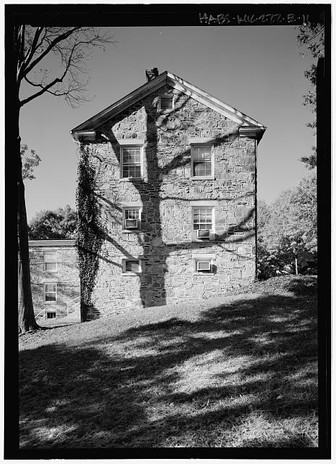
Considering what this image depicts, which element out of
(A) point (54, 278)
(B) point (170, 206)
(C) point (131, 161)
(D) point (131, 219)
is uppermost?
(C) point (131, 161)

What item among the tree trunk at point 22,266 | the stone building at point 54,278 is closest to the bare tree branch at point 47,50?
the tree trunk at point 22,266

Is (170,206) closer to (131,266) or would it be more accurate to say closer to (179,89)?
(131,266)

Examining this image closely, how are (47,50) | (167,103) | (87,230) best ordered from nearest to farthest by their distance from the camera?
(47,50), (87,230), (167,103)

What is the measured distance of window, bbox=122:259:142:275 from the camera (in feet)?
10.7

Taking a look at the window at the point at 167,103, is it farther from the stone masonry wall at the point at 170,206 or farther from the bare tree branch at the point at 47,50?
Result: the bare tree branch at the point at 47,50

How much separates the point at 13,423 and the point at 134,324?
1356 mm

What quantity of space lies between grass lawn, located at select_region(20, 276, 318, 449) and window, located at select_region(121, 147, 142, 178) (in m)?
1.69

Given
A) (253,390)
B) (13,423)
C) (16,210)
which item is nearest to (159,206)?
(16,210)

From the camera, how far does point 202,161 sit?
346 cm

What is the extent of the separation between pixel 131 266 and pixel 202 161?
1.48 metres

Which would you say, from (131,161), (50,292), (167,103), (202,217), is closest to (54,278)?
(50,292)

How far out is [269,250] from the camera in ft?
9.78

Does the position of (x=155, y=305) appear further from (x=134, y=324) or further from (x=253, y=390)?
(x=253, y=390)

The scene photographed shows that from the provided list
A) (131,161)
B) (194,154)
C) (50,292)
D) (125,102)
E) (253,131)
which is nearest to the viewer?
(253,131)
